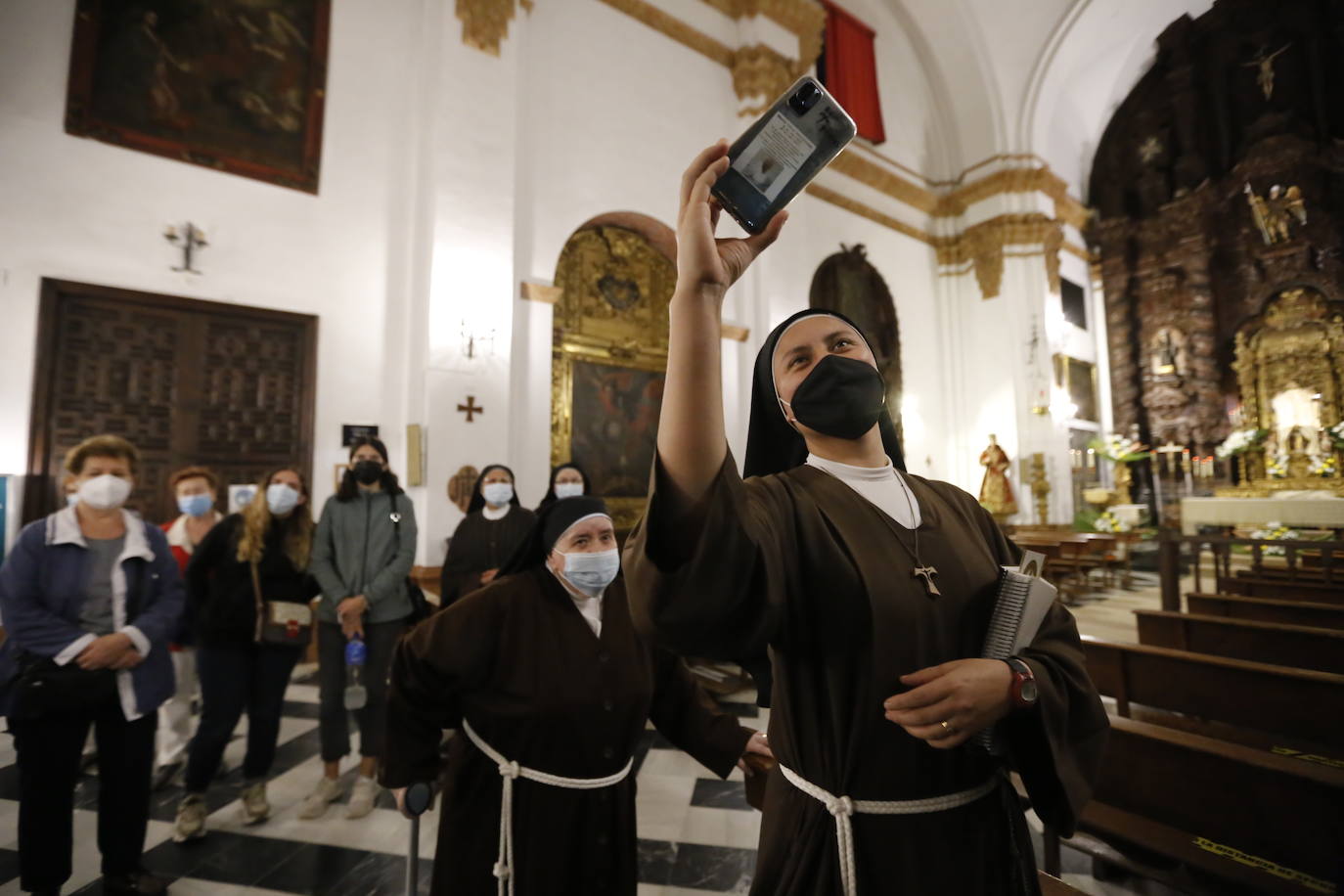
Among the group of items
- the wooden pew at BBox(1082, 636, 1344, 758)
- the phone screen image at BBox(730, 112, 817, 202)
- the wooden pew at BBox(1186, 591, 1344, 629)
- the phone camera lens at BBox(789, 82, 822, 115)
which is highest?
the phone camera lens at BBox(789, 82, 822, 115)

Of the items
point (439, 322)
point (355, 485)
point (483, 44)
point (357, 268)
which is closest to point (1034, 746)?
point (355, 485)

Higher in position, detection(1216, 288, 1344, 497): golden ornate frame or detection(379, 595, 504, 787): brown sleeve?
detection(1216, 288, 1344, 497): golden ornate frame

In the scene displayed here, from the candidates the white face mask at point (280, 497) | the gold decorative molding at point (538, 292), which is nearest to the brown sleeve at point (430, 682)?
the white face mask at point (280, 497)

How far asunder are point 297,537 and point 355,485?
15.8 inches

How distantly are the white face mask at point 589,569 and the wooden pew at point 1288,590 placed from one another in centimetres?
437

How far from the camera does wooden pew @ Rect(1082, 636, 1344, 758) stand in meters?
2.13

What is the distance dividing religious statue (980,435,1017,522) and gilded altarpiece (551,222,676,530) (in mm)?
6784

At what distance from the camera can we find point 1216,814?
184cm

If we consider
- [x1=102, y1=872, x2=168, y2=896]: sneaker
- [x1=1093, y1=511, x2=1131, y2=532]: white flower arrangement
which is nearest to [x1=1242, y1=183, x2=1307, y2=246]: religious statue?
[x1=1093, y1=511, x2=1131, y2=532]: white flower arrangement

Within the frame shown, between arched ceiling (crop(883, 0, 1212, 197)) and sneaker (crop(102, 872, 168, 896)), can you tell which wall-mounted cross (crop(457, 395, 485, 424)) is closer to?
sneaker (crop(102, 872, 168, 896))

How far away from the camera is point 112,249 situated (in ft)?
16.8

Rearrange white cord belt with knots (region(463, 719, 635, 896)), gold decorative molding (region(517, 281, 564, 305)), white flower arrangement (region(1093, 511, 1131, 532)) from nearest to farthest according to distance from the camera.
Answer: white cord belt with knots (region(463, 719, 635, 896)) < gold decorative molding (region(517, 281, 564, 305)) < white flower arrangement (region(1093, 511, 1131, 532))

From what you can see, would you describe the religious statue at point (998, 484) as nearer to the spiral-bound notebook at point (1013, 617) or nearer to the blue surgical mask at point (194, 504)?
the blue surgical mask at point (194, 504)

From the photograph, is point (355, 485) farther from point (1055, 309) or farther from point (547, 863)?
point (1055, 309)
